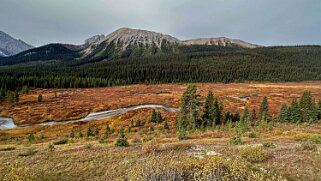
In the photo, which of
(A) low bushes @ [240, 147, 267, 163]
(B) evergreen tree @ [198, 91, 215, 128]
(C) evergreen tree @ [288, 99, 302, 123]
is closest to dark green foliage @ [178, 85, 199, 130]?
(B) evergreen tree @ [198, 91, 215, 128]

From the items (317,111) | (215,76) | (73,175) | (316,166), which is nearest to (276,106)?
(317,111)

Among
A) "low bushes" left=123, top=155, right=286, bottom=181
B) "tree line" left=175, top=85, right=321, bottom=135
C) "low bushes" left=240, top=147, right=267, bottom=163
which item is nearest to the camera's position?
"low bushes" left=123, top=155, right=286, bottom=181

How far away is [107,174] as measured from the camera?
1155 centimetres

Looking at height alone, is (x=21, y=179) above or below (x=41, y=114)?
above

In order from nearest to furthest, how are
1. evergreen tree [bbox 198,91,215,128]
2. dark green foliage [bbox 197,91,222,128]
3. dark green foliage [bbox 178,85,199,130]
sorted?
1. dark green foliage [bbox 178,85,199,130]
2. dark green foliage [bbox 197,91,222,128]
3. evergreen tree [bbox 198,91,215,128]

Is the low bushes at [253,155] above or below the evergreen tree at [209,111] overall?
above

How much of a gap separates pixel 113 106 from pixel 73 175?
70736mm

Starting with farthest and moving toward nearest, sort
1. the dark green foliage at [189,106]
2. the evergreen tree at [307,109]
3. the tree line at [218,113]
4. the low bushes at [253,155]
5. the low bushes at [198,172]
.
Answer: the dark green foliage at [189,106] < the tree line at [218,113] < the evergreen tree at [307,109] < the low bushes at [253,155] < the low bushes at [198,172]

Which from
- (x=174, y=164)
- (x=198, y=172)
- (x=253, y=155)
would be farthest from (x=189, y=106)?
(x=198, y=172)

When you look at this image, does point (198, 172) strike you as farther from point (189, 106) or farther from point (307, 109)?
point (307, 109)

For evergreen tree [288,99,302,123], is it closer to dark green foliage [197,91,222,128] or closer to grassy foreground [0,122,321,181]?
dark green foliage [197,91,222,128]

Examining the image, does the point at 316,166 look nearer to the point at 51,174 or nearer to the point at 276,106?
the point at 51,174

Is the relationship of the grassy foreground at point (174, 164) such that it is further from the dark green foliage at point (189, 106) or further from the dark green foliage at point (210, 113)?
the dark green foliage at point (210, 113)

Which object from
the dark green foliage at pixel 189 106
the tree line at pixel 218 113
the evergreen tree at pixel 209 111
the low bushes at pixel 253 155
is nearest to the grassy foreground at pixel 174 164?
the low bushes at pixel 253 155
